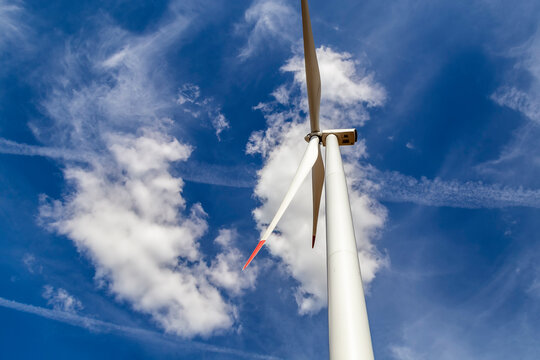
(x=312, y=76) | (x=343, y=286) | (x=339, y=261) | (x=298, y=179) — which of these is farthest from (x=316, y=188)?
(x=343, y=286)

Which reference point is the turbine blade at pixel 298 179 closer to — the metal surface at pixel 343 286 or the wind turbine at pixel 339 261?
the wind turbine at pixel 339 261

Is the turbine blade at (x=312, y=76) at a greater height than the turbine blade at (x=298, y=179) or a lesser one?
greater

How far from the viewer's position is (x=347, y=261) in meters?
12.7

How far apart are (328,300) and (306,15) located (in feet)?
64.5

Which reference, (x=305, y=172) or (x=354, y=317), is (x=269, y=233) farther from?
A: (x=354, y=317)

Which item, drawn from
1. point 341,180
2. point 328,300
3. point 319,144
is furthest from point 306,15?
point 328,300

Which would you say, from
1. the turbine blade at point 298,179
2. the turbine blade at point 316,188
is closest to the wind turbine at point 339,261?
the turbine blade at point 298,179

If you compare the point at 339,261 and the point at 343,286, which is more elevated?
the point at 339,261

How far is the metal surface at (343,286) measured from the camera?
10148 millimetres

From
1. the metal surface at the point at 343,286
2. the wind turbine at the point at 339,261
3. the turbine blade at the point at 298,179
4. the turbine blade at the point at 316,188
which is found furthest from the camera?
the turbine blade at the point at 316,188

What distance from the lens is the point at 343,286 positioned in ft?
38.7

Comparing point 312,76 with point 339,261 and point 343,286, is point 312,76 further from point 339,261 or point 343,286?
point 343,286

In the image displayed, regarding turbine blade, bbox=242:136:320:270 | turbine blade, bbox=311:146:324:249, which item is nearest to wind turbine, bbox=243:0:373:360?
turbine blade, bbox=242:136:320:270

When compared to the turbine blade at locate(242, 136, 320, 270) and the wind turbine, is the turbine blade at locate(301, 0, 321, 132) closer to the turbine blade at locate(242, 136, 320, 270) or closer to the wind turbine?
the wind turbine
